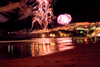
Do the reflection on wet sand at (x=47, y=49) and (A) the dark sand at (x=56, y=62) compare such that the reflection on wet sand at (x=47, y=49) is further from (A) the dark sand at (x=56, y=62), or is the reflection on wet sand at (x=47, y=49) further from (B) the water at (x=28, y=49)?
(A) the dark sand at (x=56, y=62)

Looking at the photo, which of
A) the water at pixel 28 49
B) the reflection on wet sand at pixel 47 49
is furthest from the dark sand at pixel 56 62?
the reflection on wet sand at pixel 47 49

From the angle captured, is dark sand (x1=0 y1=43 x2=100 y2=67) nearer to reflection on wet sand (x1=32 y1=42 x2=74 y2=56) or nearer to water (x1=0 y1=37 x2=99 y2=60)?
water (x1=0 y1=37 x2=99 y2=60)

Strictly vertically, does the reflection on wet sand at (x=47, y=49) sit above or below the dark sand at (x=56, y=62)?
above

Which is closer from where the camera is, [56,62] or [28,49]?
[56,62]

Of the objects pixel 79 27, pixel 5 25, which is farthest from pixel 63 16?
pixel 79 27

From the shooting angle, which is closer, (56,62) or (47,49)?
(56,62)

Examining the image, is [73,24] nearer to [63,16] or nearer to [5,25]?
[63,16]

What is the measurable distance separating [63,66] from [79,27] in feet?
222

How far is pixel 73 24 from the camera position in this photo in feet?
252

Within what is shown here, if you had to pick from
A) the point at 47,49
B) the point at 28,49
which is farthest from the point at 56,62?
the point at 28,49

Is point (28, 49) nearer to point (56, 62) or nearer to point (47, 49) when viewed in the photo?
point (47, 49)

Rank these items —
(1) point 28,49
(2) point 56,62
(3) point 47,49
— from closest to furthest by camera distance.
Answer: (2) point 56,62, (3) point 47,49, (1) point 28,49

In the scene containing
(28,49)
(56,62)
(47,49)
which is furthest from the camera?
(28,49)

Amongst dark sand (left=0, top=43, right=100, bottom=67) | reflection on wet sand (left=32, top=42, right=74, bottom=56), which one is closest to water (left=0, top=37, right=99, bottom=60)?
reflection on wet sand (left=32, top=42, right=74, bottom=56)
